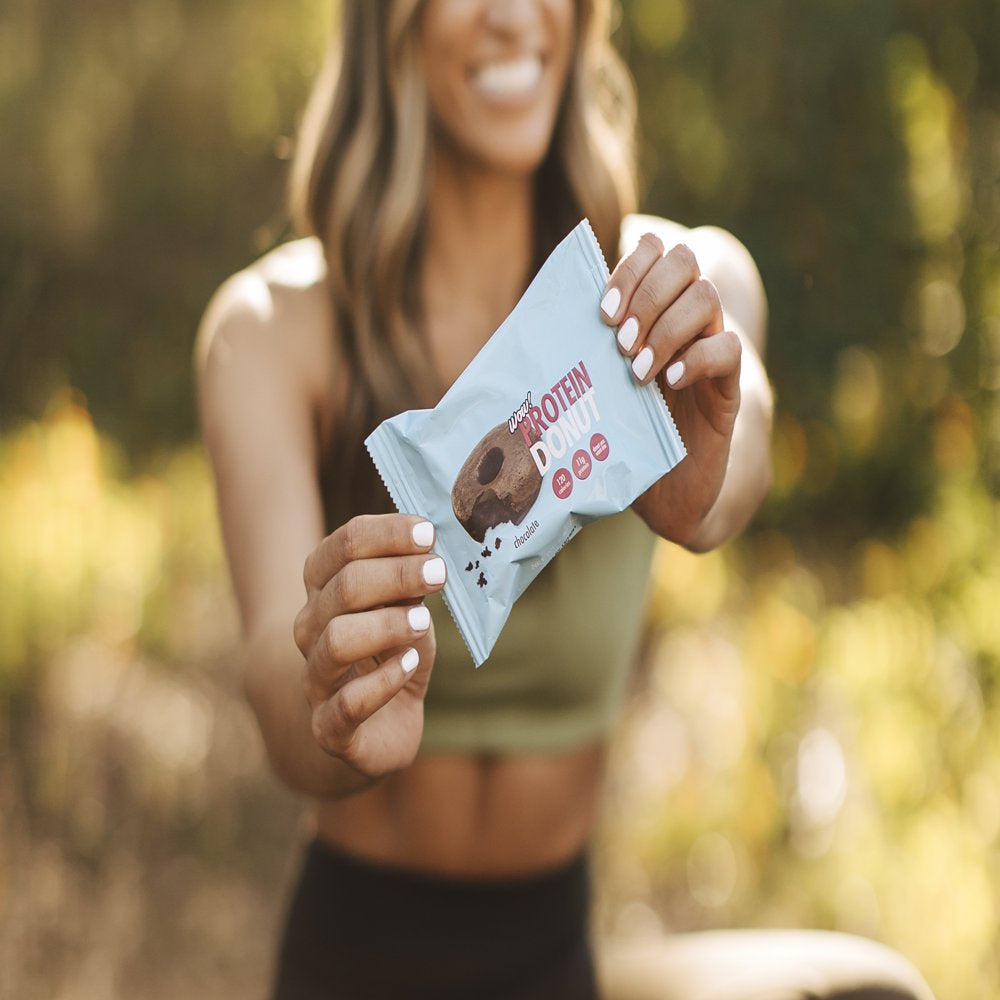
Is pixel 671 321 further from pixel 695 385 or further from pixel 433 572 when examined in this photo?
pixel 433 572

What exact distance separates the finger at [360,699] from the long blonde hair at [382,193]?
0.40 meters

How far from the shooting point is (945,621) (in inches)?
79.7

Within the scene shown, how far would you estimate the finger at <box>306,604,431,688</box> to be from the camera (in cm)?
68

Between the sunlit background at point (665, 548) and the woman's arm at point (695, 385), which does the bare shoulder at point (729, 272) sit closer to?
the woman's arm at point (695, 385)

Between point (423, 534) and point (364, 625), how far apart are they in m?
0.06

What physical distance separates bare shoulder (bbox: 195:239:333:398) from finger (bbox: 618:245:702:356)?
1.41ft

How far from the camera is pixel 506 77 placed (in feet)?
3.54

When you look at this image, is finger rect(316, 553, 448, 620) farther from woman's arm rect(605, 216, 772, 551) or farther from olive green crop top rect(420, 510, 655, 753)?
olive green crop top rect(420, 510, 655, 753)

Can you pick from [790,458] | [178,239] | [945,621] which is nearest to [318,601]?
[945,621]

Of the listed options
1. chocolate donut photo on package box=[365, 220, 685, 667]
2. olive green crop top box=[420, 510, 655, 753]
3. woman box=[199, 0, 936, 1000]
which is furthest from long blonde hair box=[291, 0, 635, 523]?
chocolate donut photo on package box=[365, 220, 685, 667]

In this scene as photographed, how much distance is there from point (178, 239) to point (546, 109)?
9.22 ft

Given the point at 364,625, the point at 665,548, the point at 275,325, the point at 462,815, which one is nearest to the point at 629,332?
the point at 364,625

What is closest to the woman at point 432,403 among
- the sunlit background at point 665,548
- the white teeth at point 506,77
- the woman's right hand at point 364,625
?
the white teeth at point 506,77

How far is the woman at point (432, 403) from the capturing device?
103 cm
